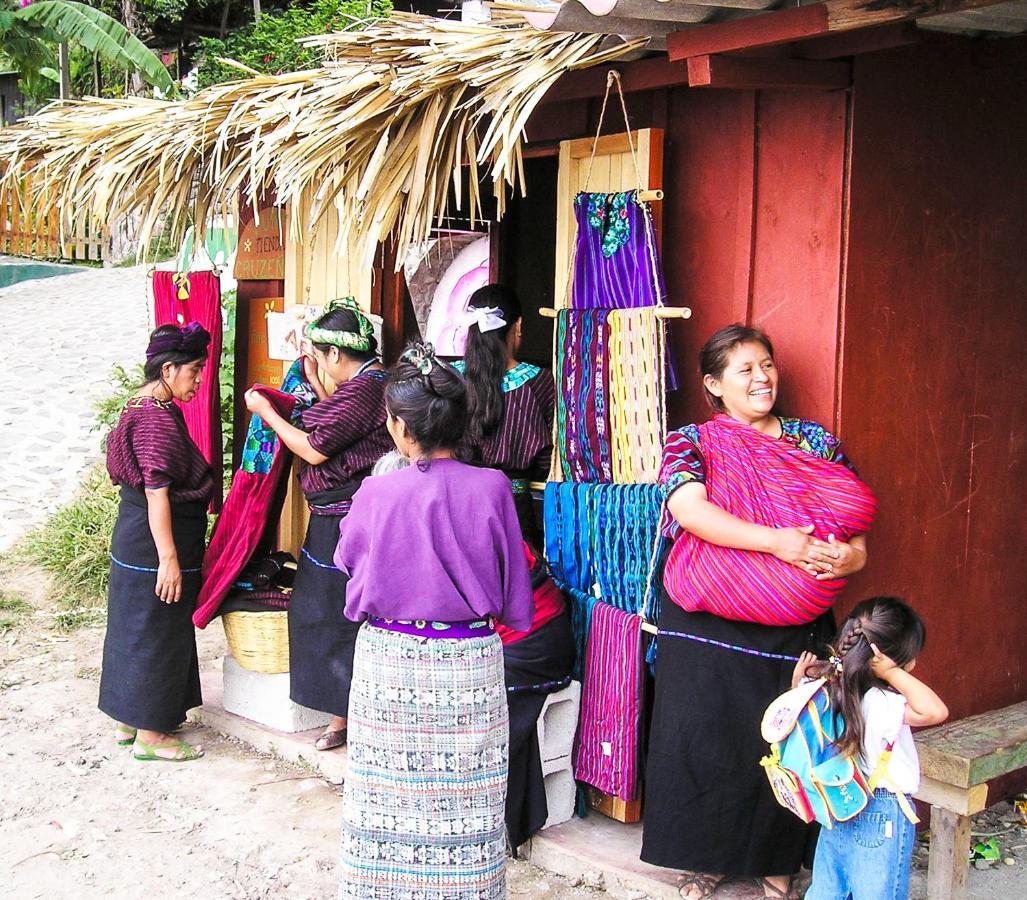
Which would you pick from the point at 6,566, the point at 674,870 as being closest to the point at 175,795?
the point at 674,870

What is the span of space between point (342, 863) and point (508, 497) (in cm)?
111

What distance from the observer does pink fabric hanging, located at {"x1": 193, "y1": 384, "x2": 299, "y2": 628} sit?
16.9ft

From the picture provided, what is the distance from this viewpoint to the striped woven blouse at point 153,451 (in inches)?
185

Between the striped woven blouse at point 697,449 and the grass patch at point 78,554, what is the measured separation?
4.91 metres

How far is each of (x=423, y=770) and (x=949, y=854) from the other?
154 centimetres

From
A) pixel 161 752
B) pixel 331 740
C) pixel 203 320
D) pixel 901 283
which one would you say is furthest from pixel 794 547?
pixel 203 320

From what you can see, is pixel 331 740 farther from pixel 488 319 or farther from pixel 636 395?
pixel 636 395

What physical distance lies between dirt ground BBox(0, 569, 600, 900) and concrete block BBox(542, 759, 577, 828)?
0.21 metres

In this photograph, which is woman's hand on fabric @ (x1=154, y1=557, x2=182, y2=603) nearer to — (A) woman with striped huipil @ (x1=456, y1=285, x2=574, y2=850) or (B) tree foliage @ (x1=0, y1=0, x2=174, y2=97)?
(A) woman with striped huipil @ (x1=456, y1=285, x2=574, y2=850)

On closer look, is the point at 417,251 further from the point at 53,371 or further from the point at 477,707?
the point at 53,371

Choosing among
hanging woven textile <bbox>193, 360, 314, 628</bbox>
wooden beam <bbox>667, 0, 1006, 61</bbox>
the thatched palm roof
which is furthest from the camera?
hanging woven textile <bbox>193, 360, 314, 628</bbox>

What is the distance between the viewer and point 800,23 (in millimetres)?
2920

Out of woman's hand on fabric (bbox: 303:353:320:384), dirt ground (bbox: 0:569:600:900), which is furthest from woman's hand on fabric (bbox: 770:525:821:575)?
woman's hand on fabric (bbox: 303:353:320:384)

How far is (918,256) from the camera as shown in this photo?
3.72 metres
